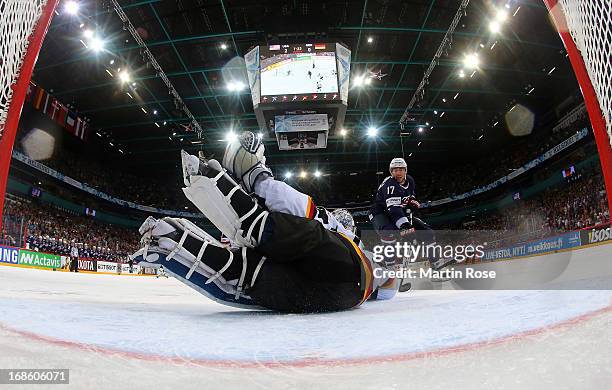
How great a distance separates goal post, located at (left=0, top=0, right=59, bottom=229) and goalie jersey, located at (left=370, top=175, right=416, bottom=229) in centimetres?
337

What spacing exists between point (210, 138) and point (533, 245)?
37.0 feet

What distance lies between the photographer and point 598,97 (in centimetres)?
132

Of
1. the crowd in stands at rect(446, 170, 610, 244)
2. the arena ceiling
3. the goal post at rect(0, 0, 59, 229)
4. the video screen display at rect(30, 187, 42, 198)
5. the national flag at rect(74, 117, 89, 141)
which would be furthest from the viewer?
the video screen display at rect(30, 187, 42, 198)

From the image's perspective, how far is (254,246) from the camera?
5.27 feet

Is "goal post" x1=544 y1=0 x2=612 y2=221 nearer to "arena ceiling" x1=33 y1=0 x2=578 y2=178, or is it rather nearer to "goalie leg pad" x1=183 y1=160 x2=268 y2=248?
"goalie leg pad" x1=183 y1=160 x2=268 y2=248

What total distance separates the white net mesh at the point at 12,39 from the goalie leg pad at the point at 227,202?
0.63m

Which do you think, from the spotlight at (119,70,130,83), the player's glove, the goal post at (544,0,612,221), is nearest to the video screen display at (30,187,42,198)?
the spotlight at (119,70,130,83)

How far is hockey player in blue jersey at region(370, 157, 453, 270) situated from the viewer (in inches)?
158

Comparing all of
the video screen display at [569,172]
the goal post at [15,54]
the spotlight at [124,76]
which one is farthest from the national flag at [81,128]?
the video screen display at [569,172]

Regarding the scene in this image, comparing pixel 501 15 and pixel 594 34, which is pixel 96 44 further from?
pixel 594 34

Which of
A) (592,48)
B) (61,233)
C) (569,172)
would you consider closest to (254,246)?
(592,48)

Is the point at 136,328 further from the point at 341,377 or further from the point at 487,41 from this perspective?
the point at 487,41

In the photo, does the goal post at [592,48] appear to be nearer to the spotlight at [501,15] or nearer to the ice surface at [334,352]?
the ice surface at [334,352]

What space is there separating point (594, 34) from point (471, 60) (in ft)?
29.8
